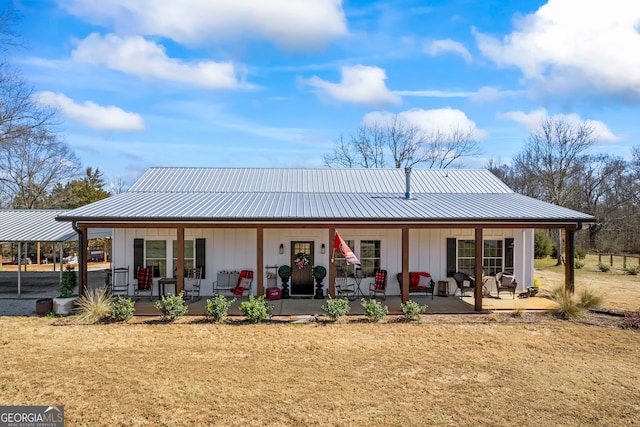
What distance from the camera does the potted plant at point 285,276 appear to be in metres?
12.6

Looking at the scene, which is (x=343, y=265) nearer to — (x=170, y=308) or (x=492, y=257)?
(x=492, y=257)

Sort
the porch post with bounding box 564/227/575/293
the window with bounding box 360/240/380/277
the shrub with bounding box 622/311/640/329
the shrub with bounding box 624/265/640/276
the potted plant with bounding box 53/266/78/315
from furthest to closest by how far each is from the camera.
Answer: the shrub with bounding box 624/265/640/276 → the window with bounding box 360/240/380/277 → the porch post with bounding box 564/227/575/293 → the potted plant with bounding box 53/266/78/315 → the shrub with bounding box 622/311/640/329

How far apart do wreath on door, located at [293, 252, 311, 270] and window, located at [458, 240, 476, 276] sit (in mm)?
5223

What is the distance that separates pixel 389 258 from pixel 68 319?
953 centimetres

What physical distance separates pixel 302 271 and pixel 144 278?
16.7ft

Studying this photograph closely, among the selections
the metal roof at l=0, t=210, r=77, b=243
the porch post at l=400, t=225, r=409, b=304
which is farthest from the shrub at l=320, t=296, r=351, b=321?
the metal roof at l=0, t=210, r=77, b=243

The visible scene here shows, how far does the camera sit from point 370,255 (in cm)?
1330

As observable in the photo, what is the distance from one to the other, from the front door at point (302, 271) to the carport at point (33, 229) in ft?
24.9

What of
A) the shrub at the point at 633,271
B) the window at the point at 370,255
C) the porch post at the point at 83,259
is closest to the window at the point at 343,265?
the window at the point at 370,255

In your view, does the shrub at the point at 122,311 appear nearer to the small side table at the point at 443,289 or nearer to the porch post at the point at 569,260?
the small side table at the point at 443,289

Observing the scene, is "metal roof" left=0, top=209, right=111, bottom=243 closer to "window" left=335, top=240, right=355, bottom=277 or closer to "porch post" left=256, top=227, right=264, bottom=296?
"porch post" left=256, top=227, right=264, bottom=296

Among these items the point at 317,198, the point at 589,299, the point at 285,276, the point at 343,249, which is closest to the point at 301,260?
the point at 285,276

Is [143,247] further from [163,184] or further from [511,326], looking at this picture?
[511,326]

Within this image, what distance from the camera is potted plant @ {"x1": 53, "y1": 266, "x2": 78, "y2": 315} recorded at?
1076cm
